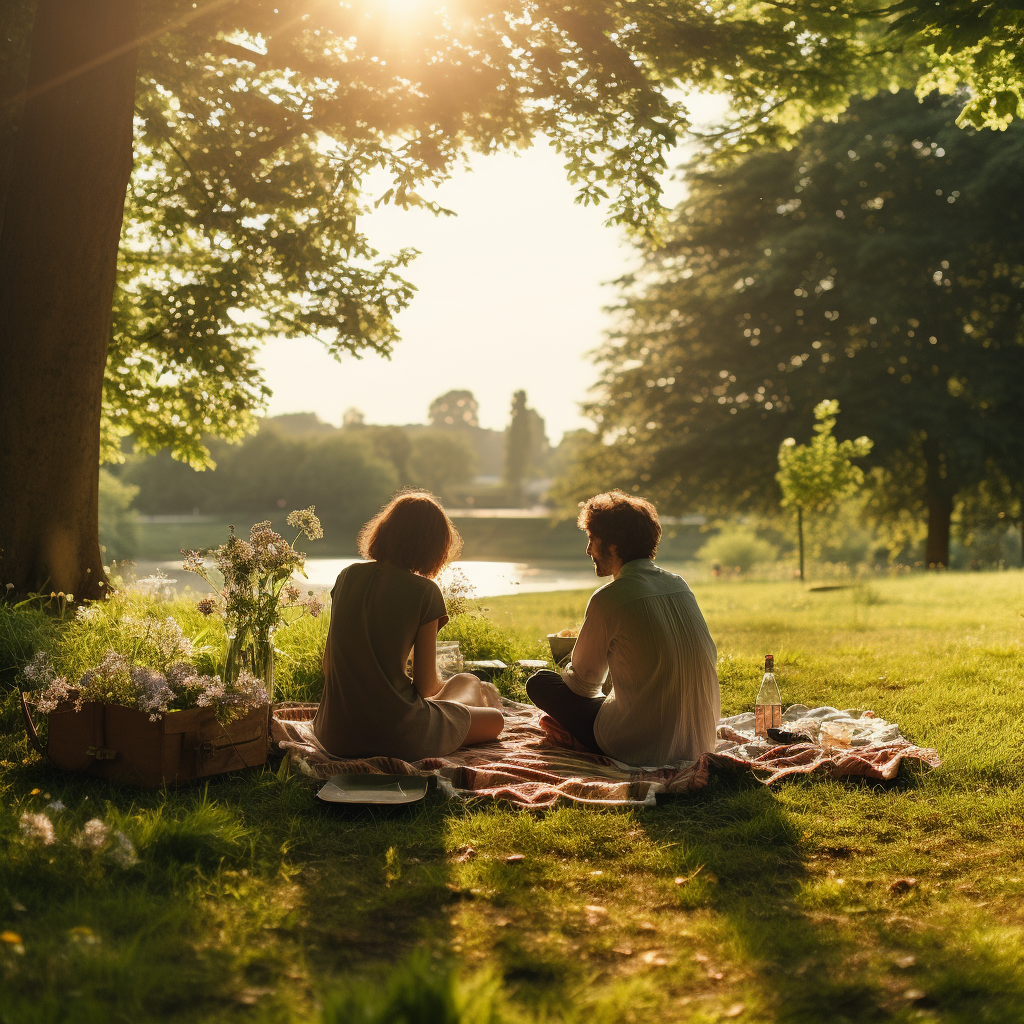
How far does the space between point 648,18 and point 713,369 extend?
50.8ft

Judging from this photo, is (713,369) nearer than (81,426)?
No

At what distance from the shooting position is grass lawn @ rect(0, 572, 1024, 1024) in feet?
8.34

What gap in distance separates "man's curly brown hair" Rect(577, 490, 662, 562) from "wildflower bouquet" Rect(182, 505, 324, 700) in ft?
5.14

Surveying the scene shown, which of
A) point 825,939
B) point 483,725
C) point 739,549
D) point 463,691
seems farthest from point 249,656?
point 739,549

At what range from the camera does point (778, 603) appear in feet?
46.0

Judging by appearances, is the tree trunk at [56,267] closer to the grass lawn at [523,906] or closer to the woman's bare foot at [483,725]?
the grass lawn at [523,906]

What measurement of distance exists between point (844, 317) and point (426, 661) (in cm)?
2046

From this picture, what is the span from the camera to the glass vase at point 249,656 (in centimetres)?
508

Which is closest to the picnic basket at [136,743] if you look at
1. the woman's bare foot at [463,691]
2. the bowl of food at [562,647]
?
the woman's bare foot at [463,691]

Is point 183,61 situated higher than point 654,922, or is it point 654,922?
point 183,61

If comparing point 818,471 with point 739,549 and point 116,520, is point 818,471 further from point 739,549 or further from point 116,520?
point 116,520

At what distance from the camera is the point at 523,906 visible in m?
3.29

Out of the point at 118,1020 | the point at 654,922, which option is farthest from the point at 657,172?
the point at 118,1020

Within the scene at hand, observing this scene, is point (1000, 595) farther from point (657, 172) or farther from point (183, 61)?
point (183, 61)
